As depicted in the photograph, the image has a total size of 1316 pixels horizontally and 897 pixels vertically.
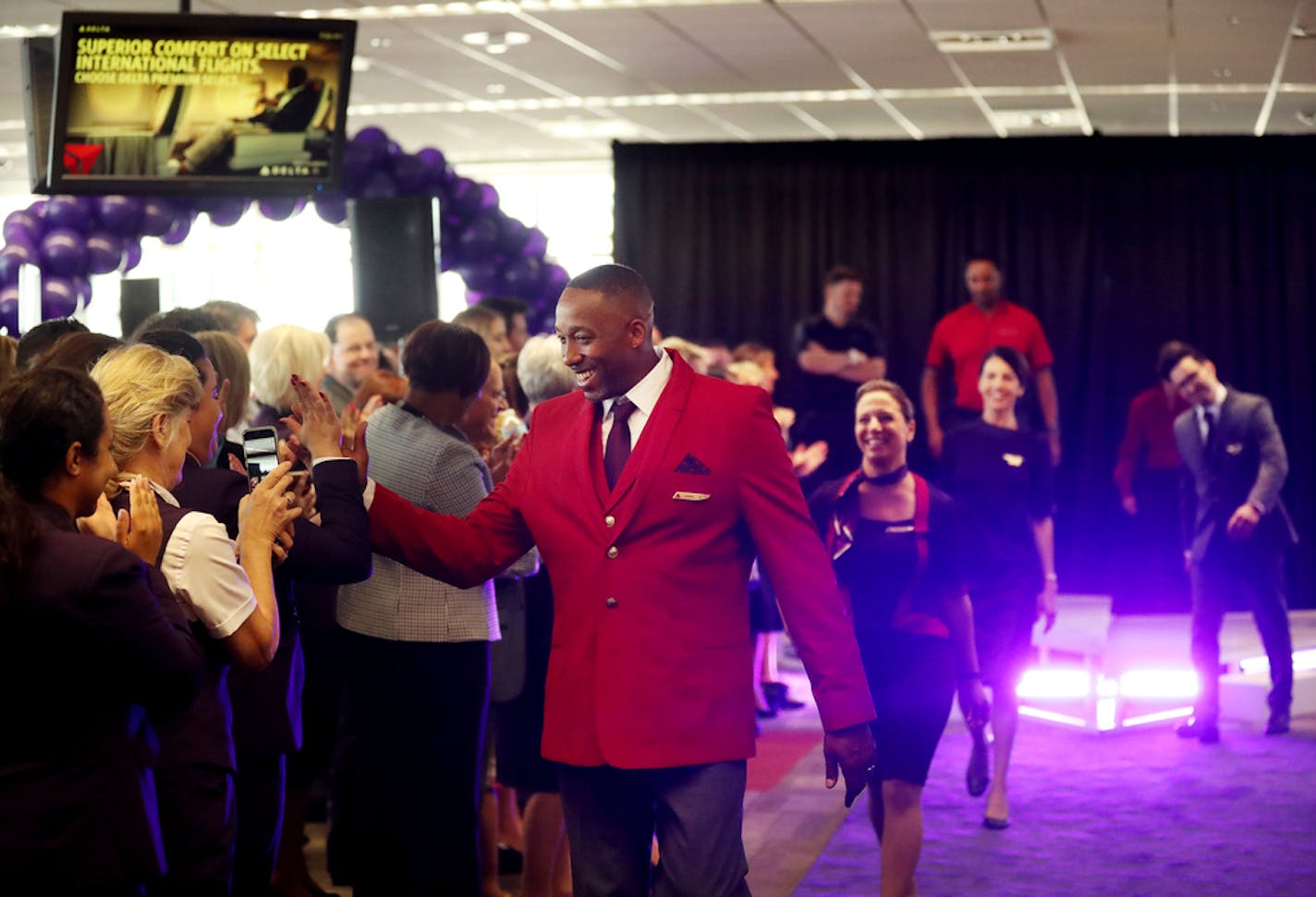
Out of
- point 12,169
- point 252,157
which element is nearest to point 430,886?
point 252,157

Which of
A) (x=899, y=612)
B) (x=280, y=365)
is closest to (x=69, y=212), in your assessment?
(x=280, y=365)

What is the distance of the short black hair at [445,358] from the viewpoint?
148 inches

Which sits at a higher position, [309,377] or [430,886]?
[309,377]

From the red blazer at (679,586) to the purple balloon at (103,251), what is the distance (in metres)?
5.13

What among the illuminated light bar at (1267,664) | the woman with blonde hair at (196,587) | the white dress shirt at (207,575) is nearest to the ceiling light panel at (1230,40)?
the illuminated light bar at (1267,664)

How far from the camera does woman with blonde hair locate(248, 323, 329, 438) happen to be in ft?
15.7

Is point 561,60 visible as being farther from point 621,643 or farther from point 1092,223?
point 621,643

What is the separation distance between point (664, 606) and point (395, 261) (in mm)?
4812

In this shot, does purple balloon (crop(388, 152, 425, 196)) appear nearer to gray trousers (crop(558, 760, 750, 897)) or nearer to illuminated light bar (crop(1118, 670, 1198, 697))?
illuminated light bar (crop(1118, 670, 1198, 697))

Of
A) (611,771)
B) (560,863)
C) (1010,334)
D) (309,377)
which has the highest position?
(1010,334)

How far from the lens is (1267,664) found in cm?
770

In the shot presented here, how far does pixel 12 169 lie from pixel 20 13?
640 centimetres

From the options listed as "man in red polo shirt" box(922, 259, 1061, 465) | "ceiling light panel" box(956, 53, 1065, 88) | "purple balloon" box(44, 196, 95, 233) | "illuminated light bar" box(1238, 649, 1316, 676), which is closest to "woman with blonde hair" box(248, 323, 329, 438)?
"purple balloon" box(44, 196, 95, 233)

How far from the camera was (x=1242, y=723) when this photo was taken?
7227mm
